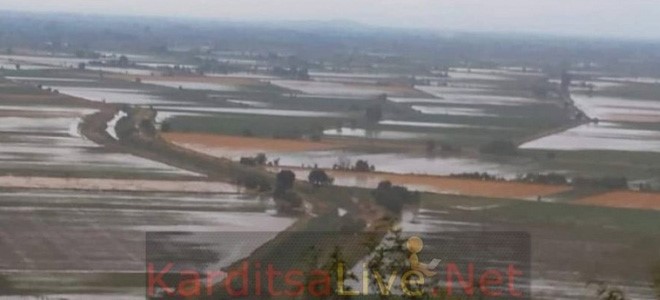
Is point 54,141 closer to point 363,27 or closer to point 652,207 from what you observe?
point 652,207

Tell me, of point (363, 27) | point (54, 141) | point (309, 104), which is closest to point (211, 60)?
point (309, 104)

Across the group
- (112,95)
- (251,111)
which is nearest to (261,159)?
(251,111)

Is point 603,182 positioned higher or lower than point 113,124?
lower

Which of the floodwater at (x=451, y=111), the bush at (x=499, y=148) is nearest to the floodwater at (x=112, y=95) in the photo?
the floodwater at (x=451, y=111)

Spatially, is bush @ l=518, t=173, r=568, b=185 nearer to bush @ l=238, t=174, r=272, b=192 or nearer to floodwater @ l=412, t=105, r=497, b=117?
bush @ l=238, t=174, r=272, b=192

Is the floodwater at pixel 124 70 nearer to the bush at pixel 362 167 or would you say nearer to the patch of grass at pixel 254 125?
the patch of grass at pixel 254 125

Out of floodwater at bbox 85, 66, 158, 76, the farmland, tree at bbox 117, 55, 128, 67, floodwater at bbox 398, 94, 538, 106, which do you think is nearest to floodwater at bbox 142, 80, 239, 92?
the farmland

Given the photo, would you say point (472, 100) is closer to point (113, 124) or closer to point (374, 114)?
point (374, 114)
